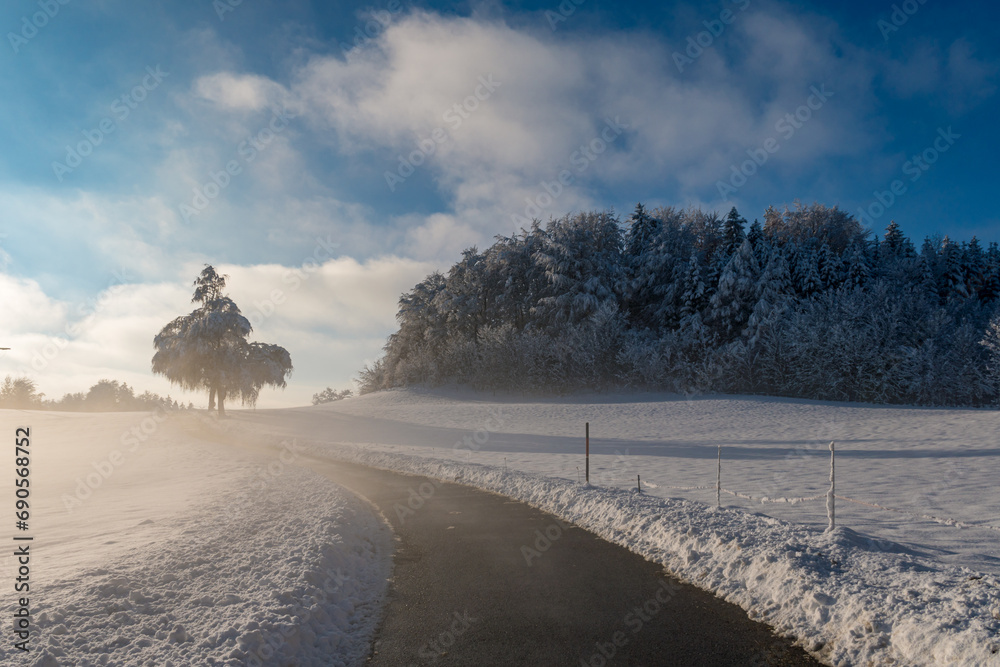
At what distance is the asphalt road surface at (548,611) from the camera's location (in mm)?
5000

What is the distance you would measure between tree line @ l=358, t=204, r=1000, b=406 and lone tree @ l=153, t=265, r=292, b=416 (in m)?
16.8

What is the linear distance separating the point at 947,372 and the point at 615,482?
31777mm

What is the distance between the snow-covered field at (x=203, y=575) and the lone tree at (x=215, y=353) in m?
29.0

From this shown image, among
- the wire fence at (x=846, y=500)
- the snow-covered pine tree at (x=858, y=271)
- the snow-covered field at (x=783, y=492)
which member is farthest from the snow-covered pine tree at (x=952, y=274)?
the wire fence at (x=846, y=500)

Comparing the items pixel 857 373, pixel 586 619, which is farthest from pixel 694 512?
pixel 857 373

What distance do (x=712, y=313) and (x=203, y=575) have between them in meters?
45.7

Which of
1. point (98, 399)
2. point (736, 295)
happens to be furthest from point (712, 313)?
point (98, 399)

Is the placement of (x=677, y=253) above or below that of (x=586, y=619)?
above

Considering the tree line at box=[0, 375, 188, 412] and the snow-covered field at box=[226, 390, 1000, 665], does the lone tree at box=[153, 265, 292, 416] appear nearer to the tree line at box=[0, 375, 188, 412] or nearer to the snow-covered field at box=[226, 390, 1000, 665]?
the snow-covered field at box=[226, 390, 1000, 665]

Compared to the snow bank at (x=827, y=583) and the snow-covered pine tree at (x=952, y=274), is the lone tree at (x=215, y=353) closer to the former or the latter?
the snow bank at (x=827, y=583)

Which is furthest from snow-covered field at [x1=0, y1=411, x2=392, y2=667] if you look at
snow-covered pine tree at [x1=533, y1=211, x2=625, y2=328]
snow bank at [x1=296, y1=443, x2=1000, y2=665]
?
snow-covered pine tree at [x1=533, y1=211, x2=625, y2=328]

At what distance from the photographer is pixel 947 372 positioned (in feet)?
113

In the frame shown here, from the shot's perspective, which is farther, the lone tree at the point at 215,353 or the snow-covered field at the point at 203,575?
the lone tree at the point at 215,353

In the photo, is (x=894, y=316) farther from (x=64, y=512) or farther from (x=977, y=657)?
(x=64, y=512)
